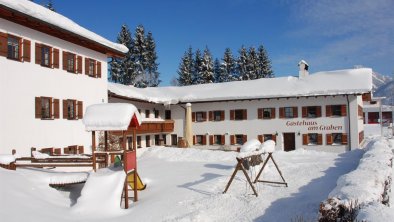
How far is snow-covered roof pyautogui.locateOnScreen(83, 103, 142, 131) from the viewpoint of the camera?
12.4 metres

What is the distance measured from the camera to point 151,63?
65.9 metres

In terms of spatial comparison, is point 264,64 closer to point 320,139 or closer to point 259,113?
point 259,113

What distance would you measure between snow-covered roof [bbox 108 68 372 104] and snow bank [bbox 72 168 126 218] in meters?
14.9

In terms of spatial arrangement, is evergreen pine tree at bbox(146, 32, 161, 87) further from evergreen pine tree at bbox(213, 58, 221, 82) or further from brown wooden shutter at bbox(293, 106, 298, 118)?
brown wooden shutter at bbox(293, 106, 298, 118)

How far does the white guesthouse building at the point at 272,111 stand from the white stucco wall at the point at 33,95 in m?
5.44

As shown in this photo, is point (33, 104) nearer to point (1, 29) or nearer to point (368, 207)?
point (1, 29)

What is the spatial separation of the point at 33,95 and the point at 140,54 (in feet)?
154

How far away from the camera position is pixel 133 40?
6369 centimetres

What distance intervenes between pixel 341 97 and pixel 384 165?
1848 centimetres

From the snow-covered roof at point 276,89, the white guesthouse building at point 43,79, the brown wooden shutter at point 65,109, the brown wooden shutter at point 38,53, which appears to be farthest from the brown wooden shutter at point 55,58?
the snow-covered roof at point 276,89

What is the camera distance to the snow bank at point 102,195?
11.2 metres

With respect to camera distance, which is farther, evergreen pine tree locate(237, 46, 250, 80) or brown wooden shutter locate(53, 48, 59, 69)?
evergreen pine tree locate(237, 46, 250, 80)

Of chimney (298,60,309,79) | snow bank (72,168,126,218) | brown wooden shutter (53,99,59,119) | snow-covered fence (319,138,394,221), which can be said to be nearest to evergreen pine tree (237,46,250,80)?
chimney (298,60,309,79)

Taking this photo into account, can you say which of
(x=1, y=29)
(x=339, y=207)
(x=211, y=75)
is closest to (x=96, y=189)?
(x=339, y=207)
